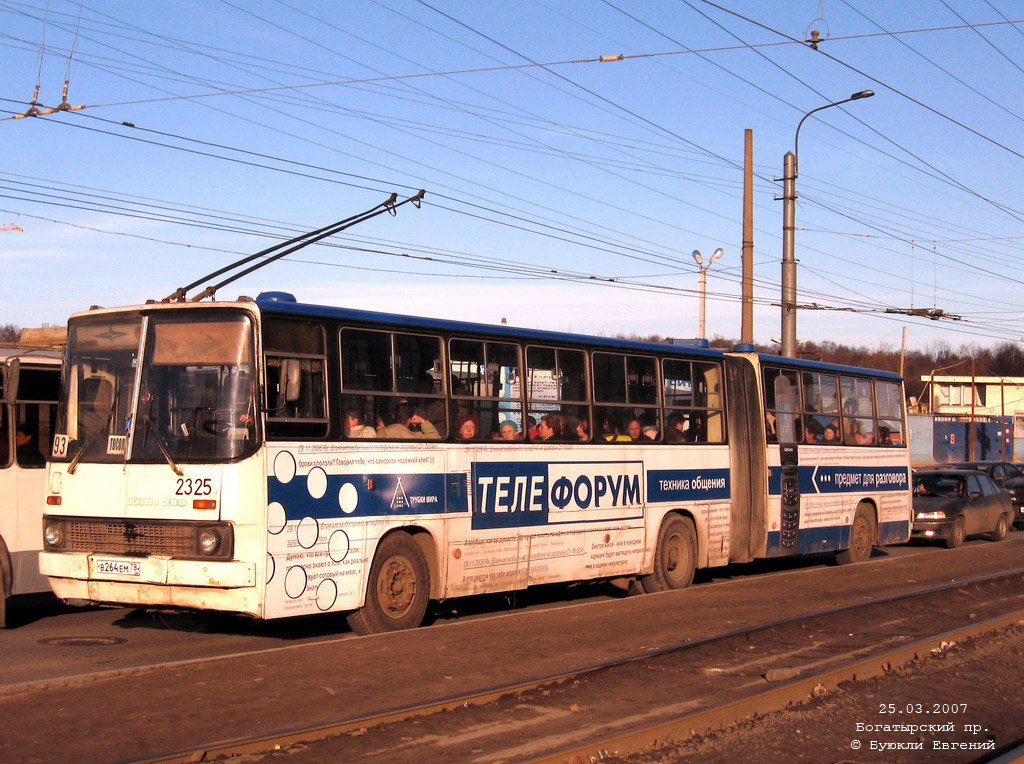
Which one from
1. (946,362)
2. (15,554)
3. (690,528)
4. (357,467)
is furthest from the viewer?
(946,362)

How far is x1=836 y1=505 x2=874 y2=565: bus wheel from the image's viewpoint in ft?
62.5

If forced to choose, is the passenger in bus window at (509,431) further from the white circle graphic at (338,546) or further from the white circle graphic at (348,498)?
the white circle graphic at (338,546)

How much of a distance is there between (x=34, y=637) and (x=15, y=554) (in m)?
0.84

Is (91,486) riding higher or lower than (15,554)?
higher

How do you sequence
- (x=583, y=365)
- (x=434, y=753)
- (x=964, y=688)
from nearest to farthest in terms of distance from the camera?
(x=434, y=753)
(x=964, y=688)
(x=583, y=365)

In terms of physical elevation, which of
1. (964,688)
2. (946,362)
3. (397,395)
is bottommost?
(964,688)

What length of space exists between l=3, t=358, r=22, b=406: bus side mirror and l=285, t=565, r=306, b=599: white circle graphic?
3407mm

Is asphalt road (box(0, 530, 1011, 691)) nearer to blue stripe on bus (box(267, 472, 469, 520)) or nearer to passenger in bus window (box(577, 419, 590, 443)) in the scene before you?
blue stripe on bus (box(267, 472, 469, 520))

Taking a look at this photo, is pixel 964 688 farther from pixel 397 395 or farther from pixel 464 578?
pixel 397 395

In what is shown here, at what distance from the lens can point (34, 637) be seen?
1084 cm

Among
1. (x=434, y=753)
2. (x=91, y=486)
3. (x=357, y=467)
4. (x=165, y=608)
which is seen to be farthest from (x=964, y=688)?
(x=91, y=486)

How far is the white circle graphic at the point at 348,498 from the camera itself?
400 inches

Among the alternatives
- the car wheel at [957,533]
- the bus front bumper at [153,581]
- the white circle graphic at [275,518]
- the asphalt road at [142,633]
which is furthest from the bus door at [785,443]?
the bus front bumper at [153,581]

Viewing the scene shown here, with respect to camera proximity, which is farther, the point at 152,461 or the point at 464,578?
the point at 464,578
